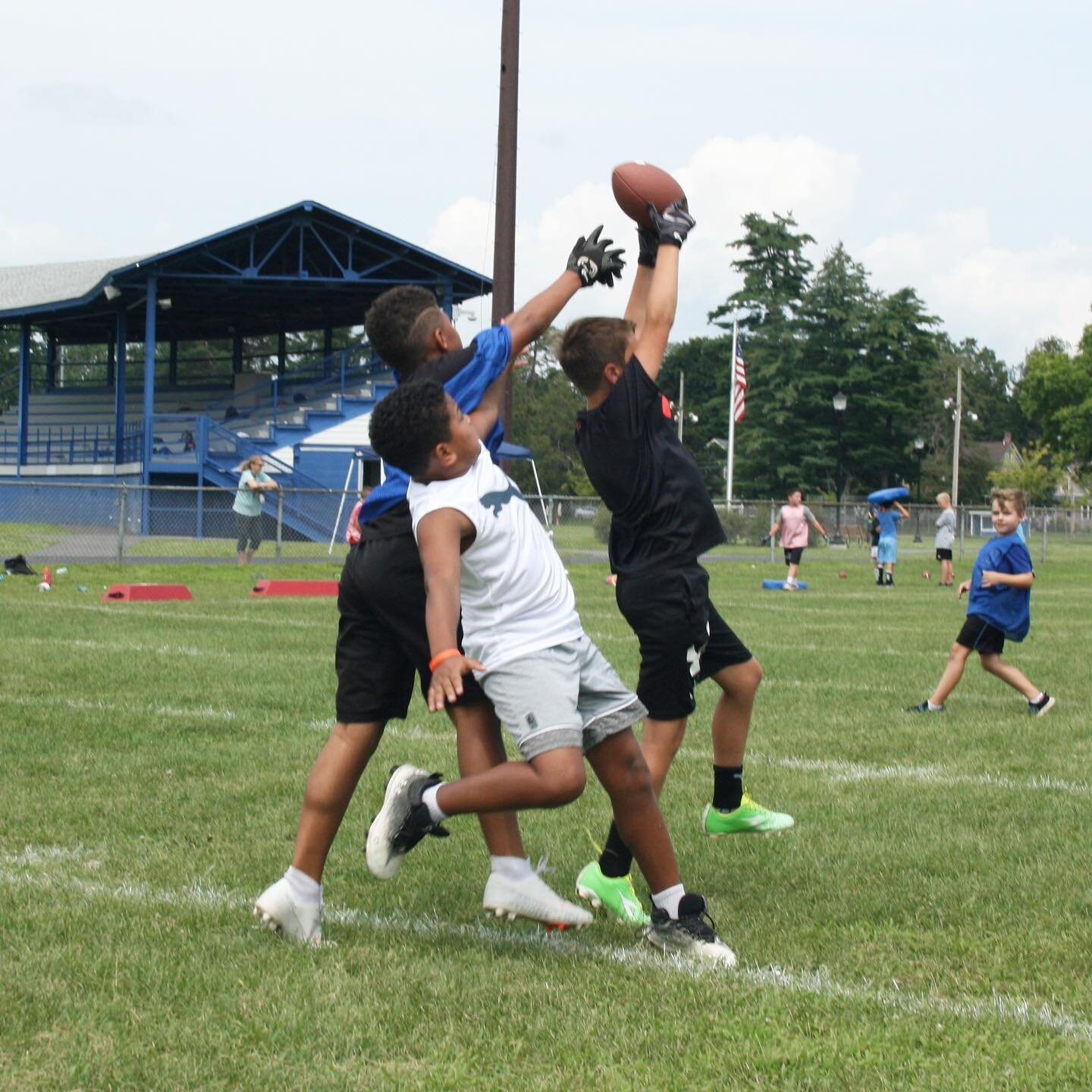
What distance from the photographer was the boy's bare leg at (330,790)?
430 cm

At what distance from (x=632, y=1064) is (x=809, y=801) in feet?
10.3

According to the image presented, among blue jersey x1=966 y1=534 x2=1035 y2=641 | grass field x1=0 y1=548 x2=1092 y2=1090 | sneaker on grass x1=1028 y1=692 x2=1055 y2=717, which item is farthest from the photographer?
blue jersey x1=966 y1=534 x2=1035 y2=641

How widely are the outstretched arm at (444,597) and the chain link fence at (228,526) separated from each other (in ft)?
42.4

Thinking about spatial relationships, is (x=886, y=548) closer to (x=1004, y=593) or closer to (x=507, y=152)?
(x=507, y=152)

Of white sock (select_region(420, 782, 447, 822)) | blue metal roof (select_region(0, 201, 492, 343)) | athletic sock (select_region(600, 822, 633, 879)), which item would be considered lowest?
athletic sock (select_region(600, 822, 633, 879))

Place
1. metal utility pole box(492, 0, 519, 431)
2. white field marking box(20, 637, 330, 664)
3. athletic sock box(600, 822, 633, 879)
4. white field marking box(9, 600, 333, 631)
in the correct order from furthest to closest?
metal utility pole box(492, 0, 519, 431) < white field marking box(9, 600, 333, 631) < white field marking box(20, 637, 330, 664) < athletic sock box(600, 822, 633, 879)

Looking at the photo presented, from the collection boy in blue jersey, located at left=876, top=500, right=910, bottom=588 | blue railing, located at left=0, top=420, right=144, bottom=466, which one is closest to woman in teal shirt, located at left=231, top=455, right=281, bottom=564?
boy in blue jersey, located at left=876, top=500, right=910, bottom=588

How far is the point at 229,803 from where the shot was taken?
19.8 feet

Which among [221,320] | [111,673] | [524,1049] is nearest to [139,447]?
[221,320]

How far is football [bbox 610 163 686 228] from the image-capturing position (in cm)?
511

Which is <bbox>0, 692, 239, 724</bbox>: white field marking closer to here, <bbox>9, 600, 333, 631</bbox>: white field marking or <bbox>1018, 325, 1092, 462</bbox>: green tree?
<bbox>9, 600, 333, 631</bbox>: white field marking

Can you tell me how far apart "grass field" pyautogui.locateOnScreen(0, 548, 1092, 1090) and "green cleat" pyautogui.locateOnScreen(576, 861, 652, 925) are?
197 millimetres

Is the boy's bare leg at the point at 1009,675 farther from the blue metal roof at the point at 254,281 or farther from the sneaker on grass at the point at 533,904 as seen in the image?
the blue metal roof at the point at 254,281

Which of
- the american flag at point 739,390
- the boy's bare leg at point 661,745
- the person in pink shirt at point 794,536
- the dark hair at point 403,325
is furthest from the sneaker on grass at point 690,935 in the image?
the american flag at point 739,390
